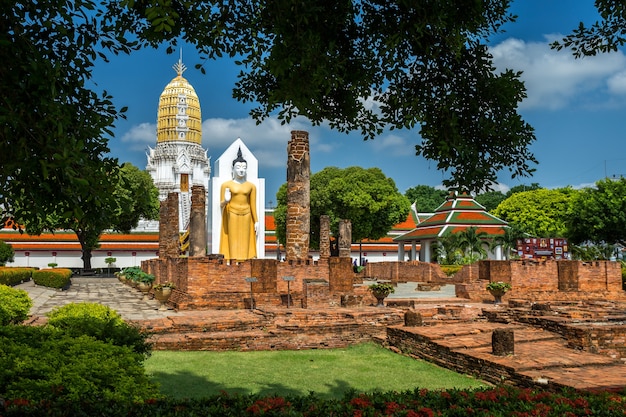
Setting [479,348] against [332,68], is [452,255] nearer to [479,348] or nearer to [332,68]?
[479,348]

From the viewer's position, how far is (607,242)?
1524 inches

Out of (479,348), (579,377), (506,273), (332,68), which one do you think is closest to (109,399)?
(332,68)

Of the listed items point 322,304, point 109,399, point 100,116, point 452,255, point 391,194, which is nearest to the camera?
point 100,116

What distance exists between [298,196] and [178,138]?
58.1m

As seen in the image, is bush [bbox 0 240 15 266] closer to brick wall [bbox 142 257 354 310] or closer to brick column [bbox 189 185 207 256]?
brick column [bbox 189 185 207 256]

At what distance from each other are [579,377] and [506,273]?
15.6 metres

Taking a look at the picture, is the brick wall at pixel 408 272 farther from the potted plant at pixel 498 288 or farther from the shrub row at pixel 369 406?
the shrub row at pixel 369 406

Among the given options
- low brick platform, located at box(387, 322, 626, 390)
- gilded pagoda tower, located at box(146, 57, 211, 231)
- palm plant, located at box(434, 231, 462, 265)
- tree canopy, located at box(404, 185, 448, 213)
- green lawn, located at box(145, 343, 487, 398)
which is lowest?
→ green lawn, located at box(145, 343, 487, 398)

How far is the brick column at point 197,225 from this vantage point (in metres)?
21.2

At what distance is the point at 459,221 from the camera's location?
40562mm

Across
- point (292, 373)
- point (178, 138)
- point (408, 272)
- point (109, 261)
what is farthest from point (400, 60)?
point (178, 138)

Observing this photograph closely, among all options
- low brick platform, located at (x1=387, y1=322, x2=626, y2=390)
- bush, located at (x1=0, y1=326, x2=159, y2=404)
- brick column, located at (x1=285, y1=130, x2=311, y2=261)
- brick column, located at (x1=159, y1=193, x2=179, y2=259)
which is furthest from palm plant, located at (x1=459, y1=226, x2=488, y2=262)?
bush, located at (x1=0, y1=326, x2=159, y2=404)

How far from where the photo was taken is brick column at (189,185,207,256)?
21.2 meters

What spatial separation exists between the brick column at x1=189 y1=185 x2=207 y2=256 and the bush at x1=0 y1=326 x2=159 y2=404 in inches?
596
